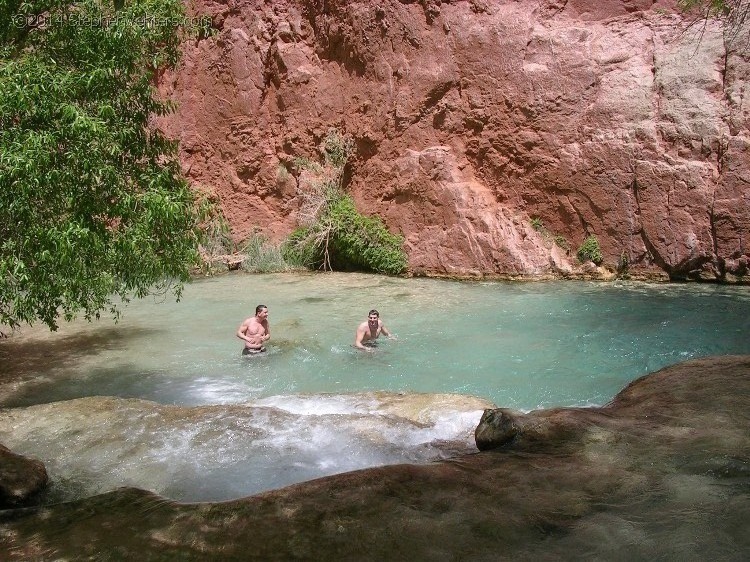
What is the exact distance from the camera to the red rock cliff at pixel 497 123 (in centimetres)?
1415

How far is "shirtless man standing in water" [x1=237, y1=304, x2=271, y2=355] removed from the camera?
33.1 ft

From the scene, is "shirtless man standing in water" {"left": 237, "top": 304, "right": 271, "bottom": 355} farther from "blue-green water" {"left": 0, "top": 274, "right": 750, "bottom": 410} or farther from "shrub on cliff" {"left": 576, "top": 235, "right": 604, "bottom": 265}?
"shrub on cliff" {"left": 576, "top": 235, "right": 604, "bottom": 265}

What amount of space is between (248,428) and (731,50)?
1302 cm

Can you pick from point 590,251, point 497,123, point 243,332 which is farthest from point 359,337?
point 497,123

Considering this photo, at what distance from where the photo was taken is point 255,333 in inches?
400

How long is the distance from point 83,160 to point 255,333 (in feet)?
14.7

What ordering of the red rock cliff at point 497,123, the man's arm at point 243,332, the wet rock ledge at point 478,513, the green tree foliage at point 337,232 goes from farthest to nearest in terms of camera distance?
the green tree foliage at point 337,232 → the red rock cliff at point 497,123 → the man's arm at point 243,332 → the wet rock ledge at point 478,513

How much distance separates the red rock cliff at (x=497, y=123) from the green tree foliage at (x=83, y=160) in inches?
374

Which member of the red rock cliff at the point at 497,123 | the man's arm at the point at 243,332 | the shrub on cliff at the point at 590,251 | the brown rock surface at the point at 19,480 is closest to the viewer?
the brown rock surface at the point at 19,480

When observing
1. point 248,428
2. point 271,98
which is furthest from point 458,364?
point 271,98

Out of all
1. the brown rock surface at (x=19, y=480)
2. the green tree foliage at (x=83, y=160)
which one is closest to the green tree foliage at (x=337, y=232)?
the green tree foliage at (x=83, y=160)

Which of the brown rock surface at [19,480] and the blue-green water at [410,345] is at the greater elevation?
the brown rock surface at [19,480]

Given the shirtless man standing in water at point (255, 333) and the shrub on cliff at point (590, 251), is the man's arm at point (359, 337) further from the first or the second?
the shrub on cliff at point (590, 251)

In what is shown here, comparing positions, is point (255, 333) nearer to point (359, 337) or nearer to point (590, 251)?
point (359, 337)
